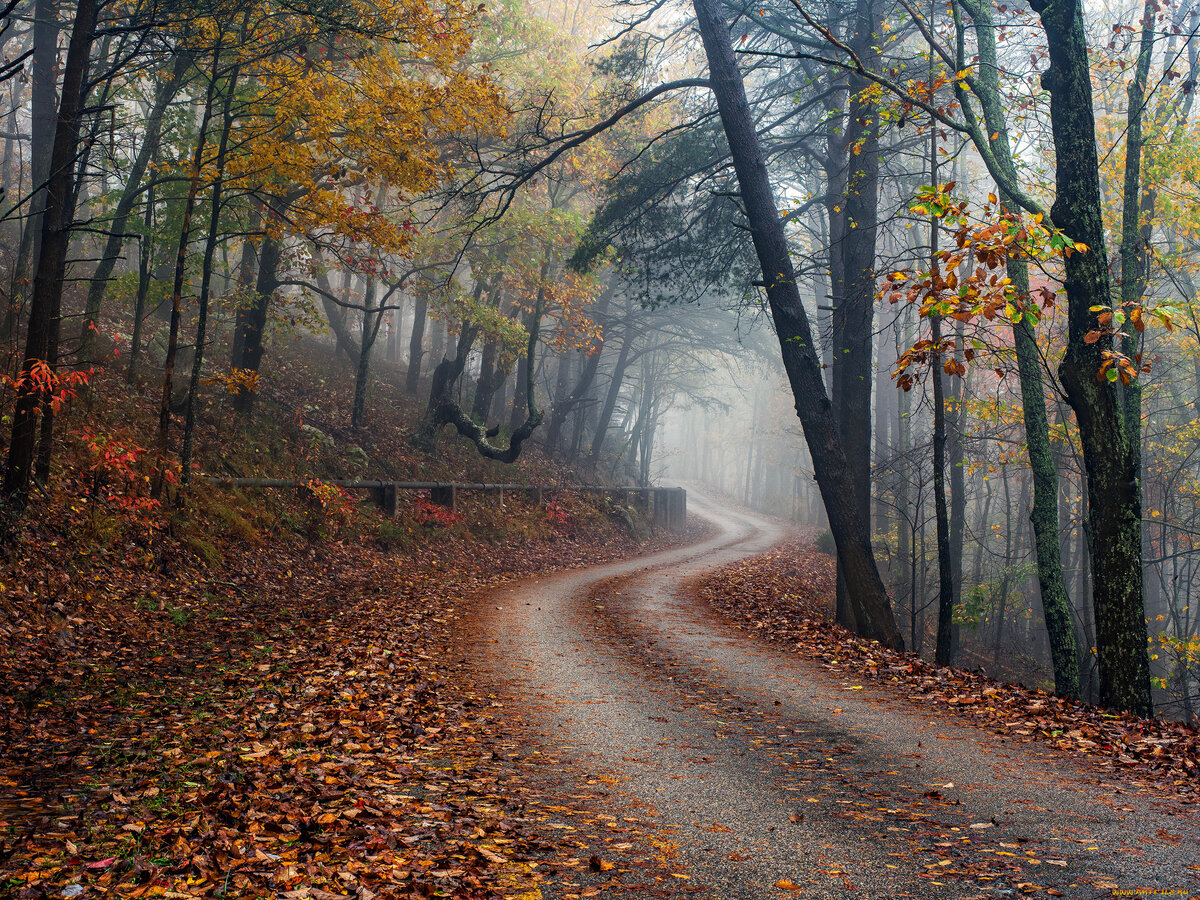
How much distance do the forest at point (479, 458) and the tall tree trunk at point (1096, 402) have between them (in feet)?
0.13

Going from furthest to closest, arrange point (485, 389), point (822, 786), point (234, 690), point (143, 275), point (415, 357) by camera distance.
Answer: point (415, 357), point (485, 389), point (143, 275), point (234, 690), point (822, 786)

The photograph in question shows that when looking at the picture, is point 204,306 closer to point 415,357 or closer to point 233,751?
point 233,751

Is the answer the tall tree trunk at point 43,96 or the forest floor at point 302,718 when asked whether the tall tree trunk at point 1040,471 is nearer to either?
the forest floor at point 302,718

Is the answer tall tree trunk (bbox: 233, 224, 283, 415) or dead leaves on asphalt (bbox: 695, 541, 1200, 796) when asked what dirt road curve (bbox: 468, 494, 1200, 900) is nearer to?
dead leaves on asphalt (bbox: 695, 541, 1200, 796)

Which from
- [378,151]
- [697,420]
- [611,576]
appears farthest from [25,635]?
[697,420]

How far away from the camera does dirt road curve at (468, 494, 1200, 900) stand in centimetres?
360

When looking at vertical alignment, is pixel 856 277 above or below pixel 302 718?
above

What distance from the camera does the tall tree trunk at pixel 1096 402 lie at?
7.29m

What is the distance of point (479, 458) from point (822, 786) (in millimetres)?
19577

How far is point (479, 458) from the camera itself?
2367 centimetres

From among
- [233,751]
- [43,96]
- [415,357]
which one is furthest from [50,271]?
[415,357]

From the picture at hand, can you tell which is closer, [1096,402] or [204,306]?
[1096,402]

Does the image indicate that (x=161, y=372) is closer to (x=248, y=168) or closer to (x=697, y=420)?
(x=248, y=168)

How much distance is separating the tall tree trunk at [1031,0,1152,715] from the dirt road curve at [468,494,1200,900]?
226 centimetres
